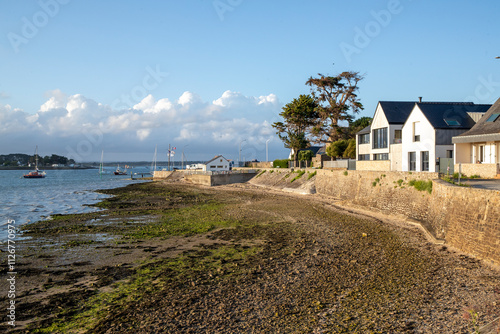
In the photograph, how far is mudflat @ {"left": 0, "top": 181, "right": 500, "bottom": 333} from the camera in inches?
343

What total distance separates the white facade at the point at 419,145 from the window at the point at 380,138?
4.39 meters

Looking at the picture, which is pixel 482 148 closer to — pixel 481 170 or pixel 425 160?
pixel 481 170

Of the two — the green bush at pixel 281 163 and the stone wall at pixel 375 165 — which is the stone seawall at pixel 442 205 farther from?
the green bush at pixel 281 163

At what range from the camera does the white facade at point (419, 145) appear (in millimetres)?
33250

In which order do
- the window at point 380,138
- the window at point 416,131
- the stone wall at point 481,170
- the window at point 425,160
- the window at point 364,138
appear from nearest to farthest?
1. the stone wall at point 481,170
2. the window at point 425,160
3. the window at point 416,131
4. the window at point 380,138
5. the window at point 364,138

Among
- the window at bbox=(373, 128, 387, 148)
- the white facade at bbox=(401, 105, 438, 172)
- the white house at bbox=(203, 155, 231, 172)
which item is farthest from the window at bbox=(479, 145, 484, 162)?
Answer: the white house at bbox=(203, 155, 231, 172)

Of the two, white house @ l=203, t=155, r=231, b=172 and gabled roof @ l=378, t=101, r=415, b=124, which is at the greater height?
gabled roof @ l=378, t=101, r=415, b=124

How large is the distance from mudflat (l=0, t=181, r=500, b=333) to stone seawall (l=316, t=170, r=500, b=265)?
87 cm

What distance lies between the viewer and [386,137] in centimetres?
4150

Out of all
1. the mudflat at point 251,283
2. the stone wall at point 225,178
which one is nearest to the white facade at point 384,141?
the mudflat at point 251,283

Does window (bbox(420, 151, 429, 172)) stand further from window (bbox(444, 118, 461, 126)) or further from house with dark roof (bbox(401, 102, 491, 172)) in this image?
window (bbox(444, 118, 461, 126))

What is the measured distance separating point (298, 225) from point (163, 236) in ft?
27.5

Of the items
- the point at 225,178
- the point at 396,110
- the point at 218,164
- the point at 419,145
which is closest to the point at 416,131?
the point at 419,145

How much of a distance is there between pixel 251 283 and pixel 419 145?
29928 millimetres
